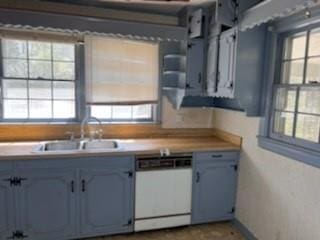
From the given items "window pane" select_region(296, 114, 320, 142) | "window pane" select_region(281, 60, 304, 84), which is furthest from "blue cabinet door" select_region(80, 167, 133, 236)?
"window pane" select_region(281, 60, 304, 84)

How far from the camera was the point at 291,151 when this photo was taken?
2.13 metres

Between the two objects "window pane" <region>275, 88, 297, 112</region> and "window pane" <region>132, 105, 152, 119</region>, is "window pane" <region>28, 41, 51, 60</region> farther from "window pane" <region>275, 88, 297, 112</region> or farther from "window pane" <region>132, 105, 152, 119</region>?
"window pane" <region>275, 88, 297, 112</region>

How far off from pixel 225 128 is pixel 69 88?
185 cm

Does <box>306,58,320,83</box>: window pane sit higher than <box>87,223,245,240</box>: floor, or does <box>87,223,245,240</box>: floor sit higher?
<box>306,58,320,83</box>: window pane

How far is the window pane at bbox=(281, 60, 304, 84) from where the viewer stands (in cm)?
217

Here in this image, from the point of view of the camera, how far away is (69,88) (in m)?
3.02

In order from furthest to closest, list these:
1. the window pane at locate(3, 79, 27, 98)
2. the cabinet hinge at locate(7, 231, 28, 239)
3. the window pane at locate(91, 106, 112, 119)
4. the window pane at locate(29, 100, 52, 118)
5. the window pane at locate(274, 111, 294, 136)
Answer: the window pane at locate(91, 106, 112, 119) → the window pane at locate(29, 100, 52, 118) → the window pane at locate(3, 79, 27, 98) → the cabinet hinge at locate(7, 231, 28, 239) → the window pane at locate(274, 111, 294, 136)

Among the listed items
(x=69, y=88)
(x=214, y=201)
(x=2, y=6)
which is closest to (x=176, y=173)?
(x=214, y=201)

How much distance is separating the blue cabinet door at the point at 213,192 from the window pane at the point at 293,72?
1048 mm

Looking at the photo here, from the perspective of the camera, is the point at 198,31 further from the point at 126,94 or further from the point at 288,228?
the point at 288,228

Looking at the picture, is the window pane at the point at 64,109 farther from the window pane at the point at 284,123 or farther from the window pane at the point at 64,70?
the window pane at the point at 284,123

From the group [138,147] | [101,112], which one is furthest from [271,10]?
[101,112]

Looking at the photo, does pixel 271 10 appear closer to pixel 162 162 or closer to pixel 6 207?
pixel 162 162

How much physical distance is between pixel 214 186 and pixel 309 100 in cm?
129
